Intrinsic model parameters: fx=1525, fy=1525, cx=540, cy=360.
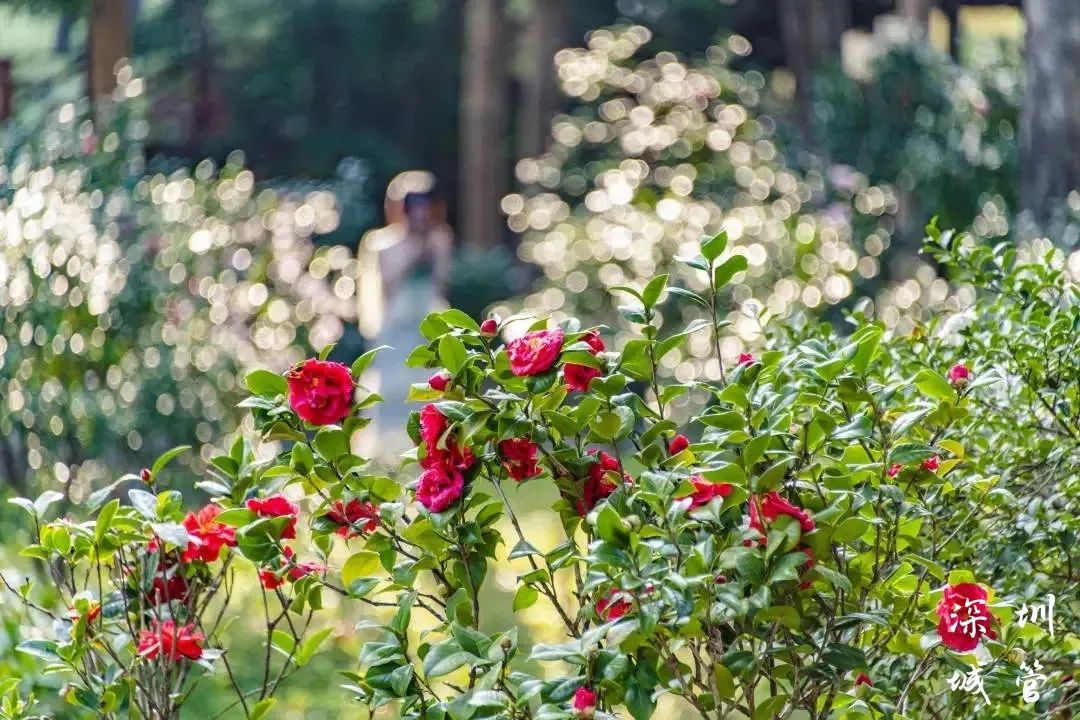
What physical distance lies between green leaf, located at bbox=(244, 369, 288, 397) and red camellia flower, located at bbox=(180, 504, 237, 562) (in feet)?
1.19

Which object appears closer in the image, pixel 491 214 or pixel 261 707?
pixel 261 707

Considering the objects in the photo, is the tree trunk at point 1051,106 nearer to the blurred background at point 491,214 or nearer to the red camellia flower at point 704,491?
the blurred background at point 491,214

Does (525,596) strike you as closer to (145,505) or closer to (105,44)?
(145,505)

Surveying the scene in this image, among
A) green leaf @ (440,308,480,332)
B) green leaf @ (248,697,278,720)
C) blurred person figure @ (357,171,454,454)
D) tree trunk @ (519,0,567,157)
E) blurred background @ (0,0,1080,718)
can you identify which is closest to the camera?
green leaf @ (440,308,480,332)

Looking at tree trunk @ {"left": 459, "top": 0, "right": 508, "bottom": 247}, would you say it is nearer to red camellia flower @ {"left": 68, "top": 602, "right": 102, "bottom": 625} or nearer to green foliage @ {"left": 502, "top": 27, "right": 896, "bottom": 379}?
green foliage @ {"left": 502, "top": 27, "right": 896, "bottom": 379}

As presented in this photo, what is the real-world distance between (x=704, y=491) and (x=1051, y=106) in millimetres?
5768

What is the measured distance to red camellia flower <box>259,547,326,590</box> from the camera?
229 centimetres

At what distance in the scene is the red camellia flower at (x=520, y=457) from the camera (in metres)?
2.11

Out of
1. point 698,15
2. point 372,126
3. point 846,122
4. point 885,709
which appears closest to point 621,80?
point 846,122

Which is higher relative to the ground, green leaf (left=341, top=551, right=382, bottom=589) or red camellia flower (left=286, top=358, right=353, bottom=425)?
red camellia flower (left=286, top=358, right=353, bottom=425)

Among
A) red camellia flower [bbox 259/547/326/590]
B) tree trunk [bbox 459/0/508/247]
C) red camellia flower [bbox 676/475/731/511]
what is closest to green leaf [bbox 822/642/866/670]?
red camellia flower [bbox 676/475/731/511]

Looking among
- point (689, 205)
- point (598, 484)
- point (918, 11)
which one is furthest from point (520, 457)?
point (918, 11)

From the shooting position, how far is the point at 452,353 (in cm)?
204

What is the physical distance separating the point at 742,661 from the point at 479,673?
0.46m
